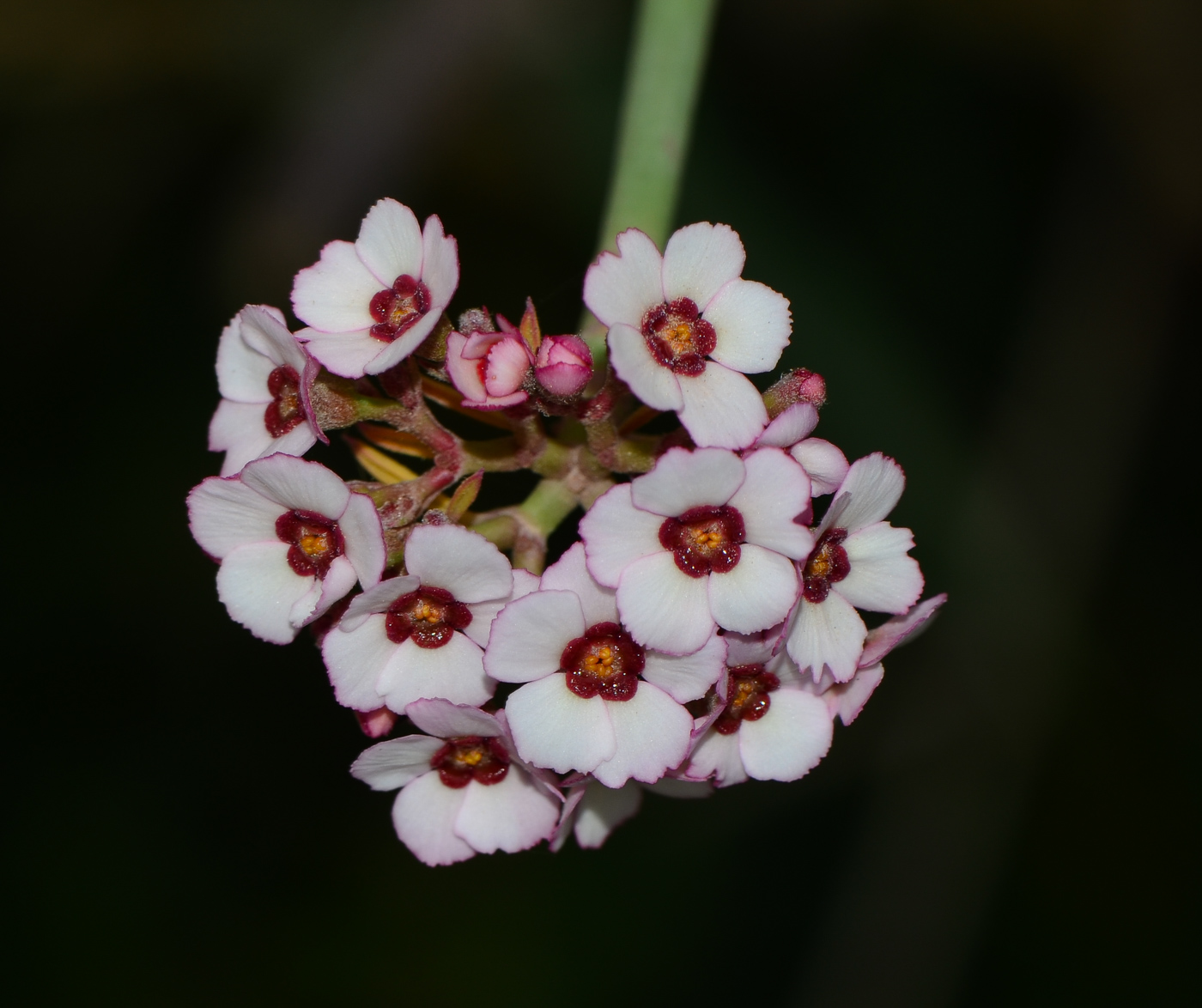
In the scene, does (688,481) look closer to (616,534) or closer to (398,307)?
(616,534)

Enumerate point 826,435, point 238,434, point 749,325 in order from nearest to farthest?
point 749,325 → point 238,434 → point 826,435

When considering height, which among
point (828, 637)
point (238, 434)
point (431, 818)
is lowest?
point (431, 818)

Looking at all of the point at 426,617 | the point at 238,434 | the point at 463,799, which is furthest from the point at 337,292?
the point at 463,799

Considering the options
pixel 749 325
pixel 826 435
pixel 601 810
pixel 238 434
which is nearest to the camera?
pixel 749 325

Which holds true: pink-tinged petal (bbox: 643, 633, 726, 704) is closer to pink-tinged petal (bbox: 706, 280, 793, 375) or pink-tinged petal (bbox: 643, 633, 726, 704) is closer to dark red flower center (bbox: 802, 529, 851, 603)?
dark red flower center (bbox: 802, 529, 851, 603)

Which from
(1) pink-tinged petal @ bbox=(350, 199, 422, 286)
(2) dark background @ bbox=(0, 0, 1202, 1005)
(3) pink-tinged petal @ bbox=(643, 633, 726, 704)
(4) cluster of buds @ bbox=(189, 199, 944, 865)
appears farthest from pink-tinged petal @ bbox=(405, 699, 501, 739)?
(2) dark background @ bbox=(0, 0, 1202, 1005)

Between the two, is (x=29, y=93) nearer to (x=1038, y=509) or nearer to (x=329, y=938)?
(x=329, y=938)

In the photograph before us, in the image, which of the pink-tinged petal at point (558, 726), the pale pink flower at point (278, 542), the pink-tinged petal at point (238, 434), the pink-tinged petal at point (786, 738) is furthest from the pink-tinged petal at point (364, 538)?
the pink-tinged petal at point (786, 738)

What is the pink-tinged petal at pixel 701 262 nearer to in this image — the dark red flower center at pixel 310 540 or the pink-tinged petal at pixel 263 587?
the dark red flower center at pixel 310 540
